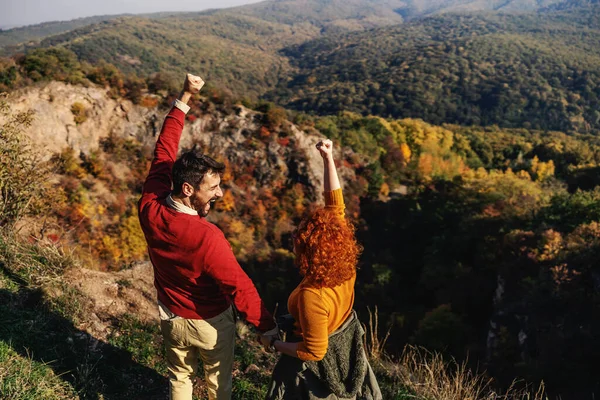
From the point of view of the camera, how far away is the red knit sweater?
73.2 inches

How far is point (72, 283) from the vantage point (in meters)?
3.89

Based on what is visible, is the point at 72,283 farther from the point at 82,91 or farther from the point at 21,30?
the point at 21,30

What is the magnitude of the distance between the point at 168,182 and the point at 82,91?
23.1 m

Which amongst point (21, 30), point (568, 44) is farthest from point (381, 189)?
point (21, 30)

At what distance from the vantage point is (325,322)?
1.82m

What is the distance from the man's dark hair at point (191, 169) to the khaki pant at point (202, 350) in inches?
32.5

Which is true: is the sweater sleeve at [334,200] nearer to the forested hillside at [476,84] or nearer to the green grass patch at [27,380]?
the green grass patch at [27,380]

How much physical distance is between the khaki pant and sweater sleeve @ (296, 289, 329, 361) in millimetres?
606

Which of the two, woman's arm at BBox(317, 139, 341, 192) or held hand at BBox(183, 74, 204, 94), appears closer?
woman's arm at BBox(317, 139, 341, 192)

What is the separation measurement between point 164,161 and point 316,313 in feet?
4.39

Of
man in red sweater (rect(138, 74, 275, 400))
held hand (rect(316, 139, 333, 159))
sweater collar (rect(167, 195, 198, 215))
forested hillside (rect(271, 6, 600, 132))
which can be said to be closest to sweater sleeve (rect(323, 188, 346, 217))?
held hand (rect(316, 139, 333, 159))

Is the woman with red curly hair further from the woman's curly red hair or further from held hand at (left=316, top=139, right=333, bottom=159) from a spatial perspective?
held hand at (left=316, top=139, right=333, bottom=159)

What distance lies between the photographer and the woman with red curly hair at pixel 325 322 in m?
1.81

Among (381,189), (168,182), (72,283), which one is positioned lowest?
(381,189)
